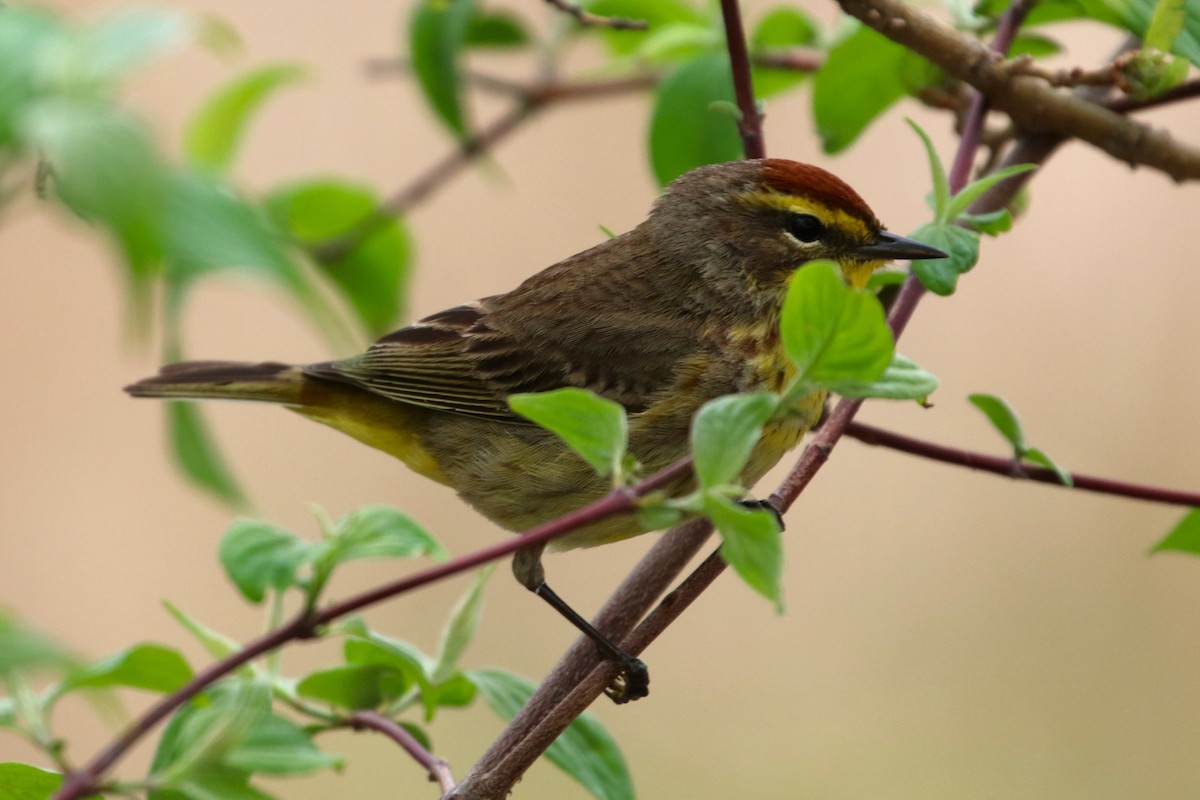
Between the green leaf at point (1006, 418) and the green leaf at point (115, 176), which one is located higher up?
the green leaf at point (115, 176)

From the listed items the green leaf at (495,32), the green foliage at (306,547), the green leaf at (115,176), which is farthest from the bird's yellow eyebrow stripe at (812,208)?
the green leaf at (115,176)

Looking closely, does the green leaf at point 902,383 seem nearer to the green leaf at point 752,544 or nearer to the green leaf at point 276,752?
the green leaf at point 752,544

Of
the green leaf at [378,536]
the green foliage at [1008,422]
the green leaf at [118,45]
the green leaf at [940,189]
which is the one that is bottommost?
the green leaf at [378,536]

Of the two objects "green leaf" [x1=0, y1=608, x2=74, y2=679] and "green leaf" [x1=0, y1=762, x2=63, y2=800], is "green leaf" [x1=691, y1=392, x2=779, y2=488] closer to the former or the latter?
"green leaf" [x1=0, y1=608, x2=74, y2=679]

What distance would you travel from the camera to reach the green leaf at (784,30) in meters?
2.70

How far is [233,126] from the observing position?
257cm

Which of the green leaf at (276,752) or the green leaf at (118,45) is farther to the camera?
the green leaf at (276,752)

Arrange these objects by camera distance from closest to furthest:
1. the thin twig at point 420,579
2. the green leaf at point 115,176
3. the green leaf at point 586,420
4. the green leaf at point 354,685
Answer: the green leaf at point 115,176, the thin twig at point 420,579, the green leaf at point 586,420, the green leaf at point 354,685

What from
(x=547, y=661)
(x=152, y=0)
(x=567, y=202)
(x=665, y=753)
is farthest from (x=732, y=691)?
(x=152, y=0)

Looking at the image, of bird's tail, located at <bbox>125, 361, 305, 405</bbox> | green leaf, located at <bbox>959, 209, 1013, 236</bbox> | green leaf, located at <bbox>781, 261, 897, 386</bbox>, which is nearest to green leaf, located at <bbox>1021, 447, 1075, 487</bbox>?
green leaf, located at <bbox>959, 209, 1013, 236</bbox>

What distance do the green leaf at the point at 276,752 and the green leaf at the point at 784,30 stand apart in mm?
1810

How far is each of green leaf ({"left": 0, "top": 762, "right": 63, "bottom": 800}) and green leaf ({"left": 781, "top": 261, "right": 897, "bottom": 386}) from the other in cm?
92

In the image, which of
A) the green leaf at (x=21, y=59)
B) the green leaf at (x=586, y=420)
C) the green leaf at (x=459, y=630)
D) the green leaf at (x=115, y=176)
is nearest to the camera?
the green leaf at (x=115, y=176)

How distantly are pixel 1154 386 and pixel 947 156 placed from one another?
4.59 ft
